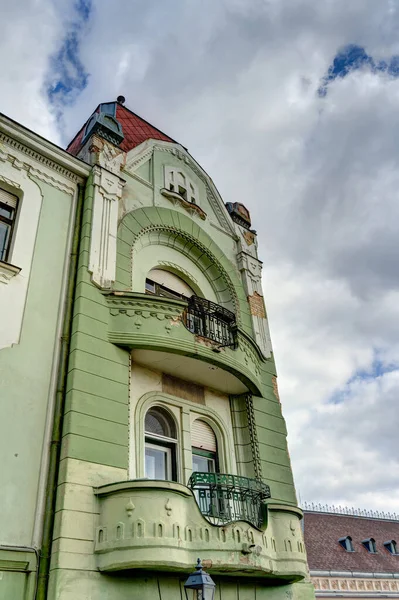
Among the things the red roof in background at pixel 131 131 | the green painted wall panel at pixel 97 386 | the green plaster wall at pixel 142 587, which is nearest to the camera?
the green plaster wall at pixel 142 587

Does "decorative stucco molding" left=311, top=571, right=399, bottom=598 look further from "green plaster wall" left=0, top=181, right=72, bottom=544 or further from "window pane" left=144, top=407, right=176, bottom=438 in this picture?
"green plaster wall" left=0, top=181, right=72, bottom=544

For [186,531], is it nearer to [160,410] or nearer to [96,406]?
[96,406]

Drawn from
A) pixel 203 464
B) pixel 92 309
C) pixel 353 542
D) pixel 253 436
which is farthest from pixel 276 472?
pixel 353 542

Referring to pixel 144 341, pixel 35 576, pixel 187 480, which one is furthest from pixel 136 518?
pixel 144 341

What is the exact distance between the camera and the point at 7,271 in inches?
391

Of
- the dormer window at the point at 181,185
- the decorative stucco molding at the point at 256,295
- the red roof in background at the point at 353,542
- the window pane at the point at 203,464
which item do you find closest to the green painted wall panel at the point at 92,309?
the window pane at the point at 203,464

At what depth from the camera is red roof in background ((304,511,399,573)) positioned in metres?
27.8

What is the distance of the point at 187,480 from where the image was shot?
10.6 m

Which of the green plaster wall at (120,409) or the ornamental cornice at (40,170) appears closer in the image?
the green plaster wall at (120,409)

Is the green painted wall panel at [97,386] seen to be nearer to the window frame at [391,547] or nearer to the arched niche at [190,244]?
the arched niche at [190,244]

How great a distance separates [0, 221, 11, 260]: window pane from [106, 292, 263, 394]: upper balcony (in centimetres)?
231

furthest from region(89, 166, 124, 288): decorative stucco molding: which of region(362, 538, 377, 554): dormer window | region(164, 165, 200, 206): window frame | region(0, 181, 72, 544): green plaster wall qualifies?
region(362, 538, 377, 554): dormer window

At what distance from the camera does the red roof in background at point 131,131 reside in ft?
51.5

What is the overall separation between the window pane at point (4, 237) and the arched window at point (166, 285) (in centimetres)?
366
